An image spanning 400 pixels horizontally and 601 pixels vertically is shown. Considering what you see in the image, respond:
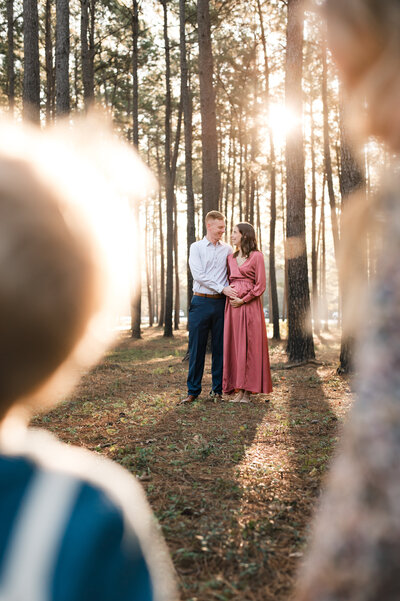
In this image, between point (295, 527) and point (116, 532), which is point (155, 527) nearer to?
point (295, 527)

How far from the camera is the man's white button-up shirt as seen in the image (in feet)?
24.9

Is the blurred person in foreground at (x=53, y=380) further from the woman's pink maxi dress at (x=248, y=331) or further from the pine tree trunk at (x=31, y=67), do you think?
the pine tree trunk at (x=31, y=67)

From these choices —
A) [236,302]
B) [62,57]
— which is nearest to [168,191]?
[62,57]

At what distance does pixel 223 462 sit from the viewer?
446 cm

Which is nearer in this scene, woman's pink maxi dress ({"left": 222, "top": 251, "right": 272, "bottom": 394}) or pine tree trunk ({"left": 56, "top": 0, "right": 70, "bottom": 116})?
woman's pink maxi dress ({"left": 222, "top": 251, "right": 272, "bottom": 394})

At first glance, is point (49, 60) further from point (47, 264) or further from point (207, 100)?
point (47, 264)

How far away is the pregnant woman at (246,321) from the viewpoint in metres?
7.59

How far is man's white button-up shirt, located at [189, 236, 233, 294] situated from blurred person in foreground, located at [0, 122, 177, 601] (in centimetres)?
697

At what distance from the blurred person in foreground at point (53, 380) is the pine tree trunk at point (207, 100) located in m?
12.6

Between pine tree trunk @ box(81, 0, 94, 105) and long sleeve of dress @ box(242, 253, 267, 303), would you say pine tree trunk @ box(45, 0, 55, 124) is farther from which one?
long sleeve of dress @ box(242, 253, 267, 303)

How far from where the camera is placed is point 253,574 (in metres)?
2.50

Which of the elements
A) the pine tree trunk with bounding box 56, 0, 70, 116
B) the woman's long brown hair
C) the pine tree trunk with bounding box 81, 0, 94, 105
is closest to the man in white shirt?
the woman's long brown hair

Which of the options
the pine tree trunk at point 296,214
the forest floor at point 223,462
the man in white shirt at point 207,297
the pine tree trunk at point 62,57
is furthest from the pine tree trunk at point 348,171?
the pine tree trunk at point 62,57

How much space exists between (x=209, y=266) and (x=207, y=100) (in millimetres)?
6676
